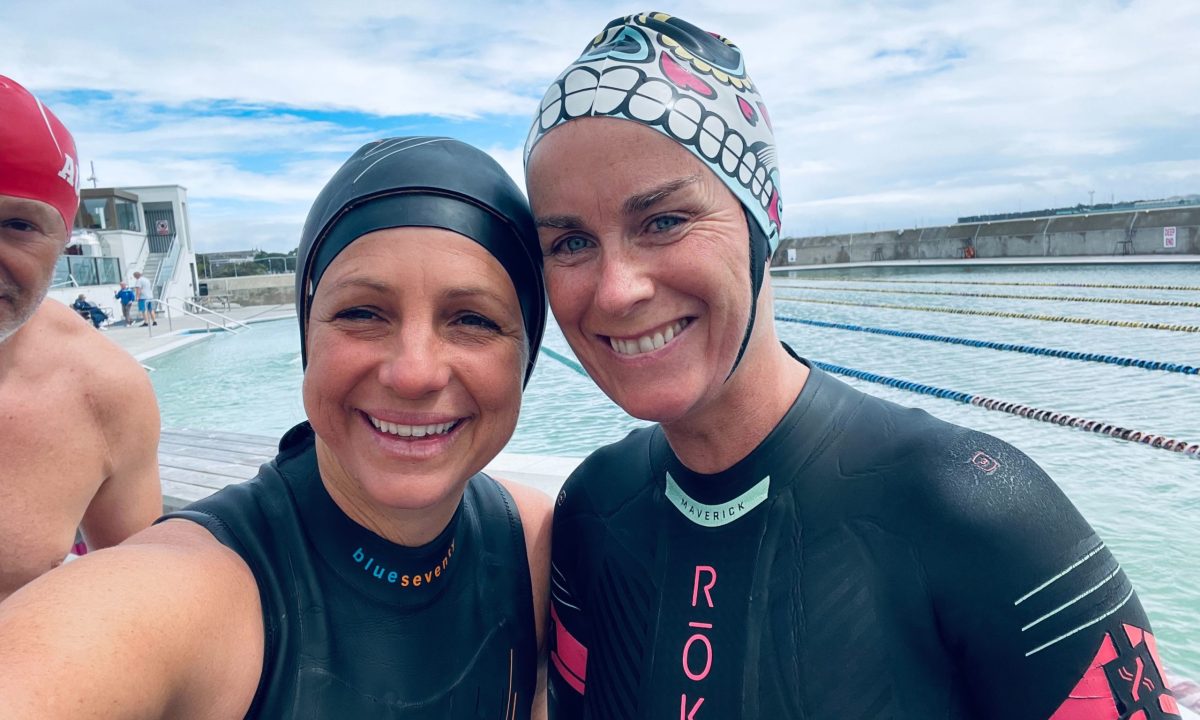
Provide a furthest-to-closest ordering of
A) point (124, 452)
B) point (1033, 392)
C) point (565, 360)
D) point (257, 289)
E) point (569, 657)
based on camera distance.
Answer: point (257, 289) < point (565, 360) < point (1033, 392) < point (124, 452) < point (569, 657)

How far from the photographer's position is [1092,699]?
1282mm

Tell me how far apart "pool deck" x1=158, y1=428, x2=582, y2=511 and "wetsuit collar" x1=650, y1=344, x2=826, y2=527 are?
9.41 ft

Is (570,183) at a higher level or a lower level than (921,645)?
higher

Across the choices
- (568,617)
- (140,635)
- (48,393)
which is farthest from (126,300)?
(140,635)

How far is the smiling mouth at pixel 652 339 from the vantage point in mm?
1557

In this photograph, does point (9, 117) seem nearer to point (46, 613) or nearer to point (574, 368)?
point (46, 613)

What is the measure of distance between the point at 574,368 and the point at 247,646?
36.9 feet

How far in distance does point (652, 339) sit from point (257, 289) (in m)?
34.9

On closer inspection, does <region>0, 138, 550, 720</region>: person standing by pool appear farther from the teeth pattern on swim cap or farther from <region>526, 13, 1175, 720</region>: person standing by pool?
the teeth pattern on swim cap

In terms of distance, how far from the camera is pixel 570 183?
1.56 meters

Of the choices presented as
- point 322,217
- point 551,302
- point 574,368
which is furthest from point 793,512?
point 574,368

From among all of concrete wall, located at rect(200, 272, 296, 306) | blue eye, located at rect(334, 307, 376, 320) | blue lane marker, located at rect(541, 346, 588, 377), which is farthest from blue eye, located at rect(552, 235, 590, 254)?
concrete wall, located at rect(200, 272, 296, 306)

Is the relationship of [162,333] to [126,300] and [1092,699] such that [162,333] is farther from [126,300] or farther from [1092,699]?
[1092,699]

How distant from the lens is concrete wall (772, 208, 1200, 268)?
21.8 m
